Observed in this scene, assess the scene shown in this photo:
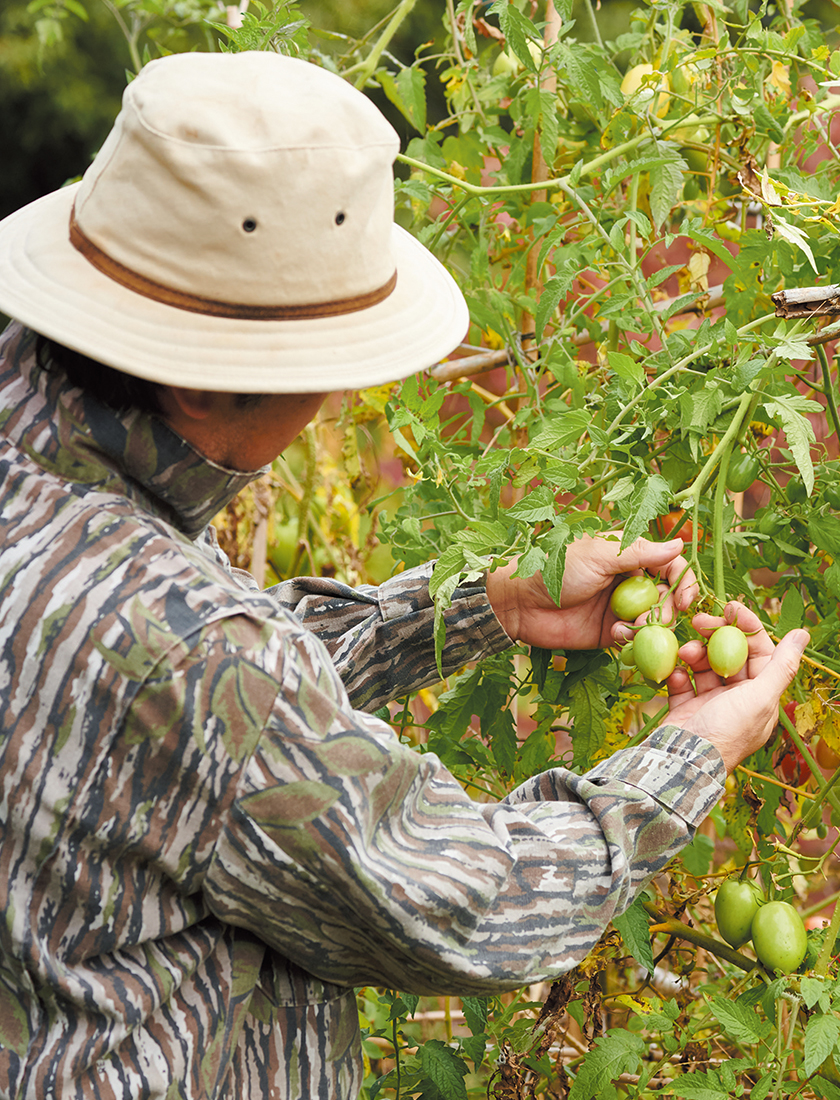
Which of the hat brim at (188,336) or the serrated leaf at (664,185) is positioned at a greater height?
the hat brim at (188,336)

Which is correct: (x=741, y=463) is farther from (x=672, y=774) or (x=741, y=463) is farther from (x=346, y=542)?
(x=346, y=542)

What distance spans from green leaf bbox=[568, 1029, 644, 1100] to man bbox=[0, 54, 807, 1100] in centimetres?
35

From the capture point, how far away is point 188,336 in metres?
0.78

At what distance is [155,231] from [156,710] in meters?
0.33

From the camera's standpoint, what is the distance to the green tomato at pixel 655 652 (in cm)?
106

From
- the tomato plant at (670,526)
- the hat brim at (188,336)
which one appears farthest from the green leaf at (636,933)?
the hat brim at (188,336)

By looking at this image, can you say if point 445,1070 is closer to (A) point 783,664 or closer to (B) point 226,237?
(A) point 783,664

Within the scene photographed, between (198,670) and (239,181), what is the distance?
33cm

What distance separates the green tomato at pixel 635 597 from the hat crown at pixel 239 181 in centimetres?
47

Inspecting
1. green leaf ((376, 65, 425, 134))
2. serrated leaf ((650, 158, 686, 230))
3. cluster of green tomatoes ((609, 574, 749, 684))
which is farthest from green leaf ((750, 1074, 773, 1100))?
green leaf ((376, 65, 425, 134))

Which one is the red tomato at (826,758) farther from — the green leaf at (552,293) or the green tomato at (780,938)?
the green leaf at (552,293)

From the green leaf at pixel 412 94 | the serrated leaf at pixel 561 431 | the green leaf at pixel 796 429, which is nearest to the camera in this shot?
the green leaf at pixel 796 429

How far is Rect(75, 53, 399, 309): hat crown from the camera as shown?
0.75 metres

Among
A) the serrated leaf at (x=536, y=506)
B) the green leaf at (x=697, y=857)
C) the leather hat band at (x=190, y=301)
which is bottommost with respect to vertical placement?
the green leaf at (x=697, y=857)
